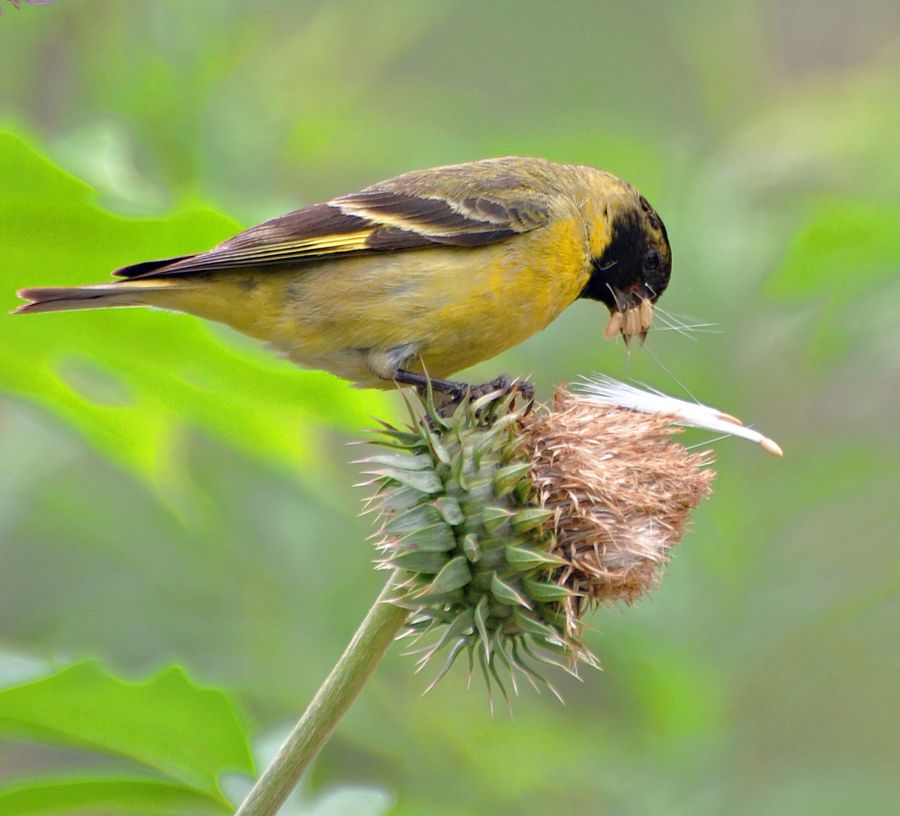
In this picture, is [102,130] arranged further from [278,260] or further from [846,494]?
[846,494]

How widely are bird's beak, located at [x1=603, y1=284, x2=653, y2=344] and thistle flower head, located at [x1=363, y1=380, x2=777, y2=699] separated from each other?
4.22ft

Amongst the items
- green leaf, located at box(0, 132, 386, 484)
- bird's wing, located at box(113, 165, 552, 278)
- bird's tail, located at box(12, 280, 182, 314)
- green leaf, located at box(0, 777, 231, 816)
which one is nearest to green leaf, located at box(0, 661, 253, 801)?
green leaf, located at box(0, 777, 231, 816)

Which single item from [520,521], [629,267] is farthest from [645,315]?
[520,521]

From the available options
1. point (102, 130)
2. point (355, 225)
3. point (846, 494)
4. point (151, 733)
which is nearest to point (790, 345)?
point (846, 494)

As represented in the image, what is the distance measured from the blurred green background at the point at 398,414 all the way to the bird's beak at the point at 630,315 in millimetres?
245

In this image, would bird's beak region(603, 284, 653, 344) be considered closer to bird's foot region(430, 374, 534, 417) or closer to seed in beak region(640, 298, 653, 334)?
seed in beak region(640, 298, 653, 334)

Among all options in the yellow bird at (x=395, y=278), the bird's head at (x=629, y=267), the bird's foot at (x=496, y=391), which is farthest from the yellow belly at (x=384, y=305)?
the bird's head at (x=629, y=267)

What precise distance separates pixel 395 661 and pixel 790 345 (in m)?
2.03

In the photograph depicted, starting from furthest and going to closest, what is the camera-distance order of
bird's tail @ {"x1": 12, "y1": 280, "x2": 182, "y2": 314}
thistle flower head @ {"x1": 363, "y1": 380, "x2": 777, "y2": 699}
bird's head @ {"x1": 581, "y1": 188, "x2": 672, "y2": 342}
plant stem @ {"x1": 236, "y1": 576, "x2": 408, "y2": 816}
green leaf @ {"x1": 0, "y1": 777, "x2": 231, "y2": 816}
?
bird's head @ {"x1": 581, "y1": 188, "x2": 672, "y2": 342} → bird's tail @ {"x1": 12, "y1": 280, "x2": 182, "y2": 314} → thistle flower head @ {"x1": 363, "y1": 380, "x2": 777, "y2": 699} → green leaf @ {"x1": 0, "y1": 777, "x2": 231, "y2": 816} → plant stem @ {"x1": 236, "y1": 576, "x2": 408, "y2": 816}

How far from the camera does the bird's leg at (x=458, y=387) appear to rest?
3344 millimetres

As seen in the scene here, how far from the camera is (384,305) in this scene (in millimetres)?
3908

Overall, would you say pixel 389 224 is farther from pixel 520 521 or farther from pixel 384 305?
pixel 520 521

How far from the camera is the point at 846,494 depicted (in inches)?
181

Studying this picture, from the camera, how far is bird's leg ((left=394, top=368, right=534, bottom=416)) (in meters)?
3.34
